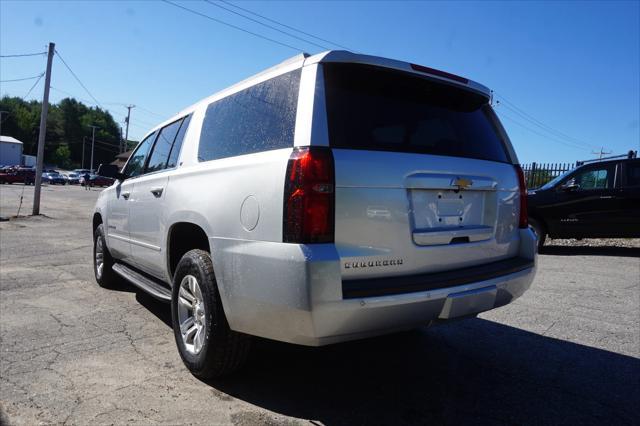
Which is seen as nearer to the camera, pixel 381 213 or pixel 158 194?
pixel 381 213

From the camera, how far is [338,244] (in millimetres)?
2234

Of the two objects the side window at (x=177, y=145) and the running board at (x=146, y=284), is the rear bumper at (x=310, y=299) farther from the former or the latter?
the side window at (x=177, y=145)

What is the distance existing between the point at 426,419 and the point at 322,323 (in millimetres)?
902

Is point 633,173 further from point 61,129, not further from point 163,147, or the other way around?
point 61,129

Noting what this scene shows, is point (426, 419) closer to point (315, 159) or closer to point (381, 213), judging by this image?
point (381, 213)

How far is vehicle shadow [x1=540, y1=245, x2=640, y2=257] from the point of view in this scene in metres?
9.19

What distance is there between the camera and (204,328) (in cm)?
283

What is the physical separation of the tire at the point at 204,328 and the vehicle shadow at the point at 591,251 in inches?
327

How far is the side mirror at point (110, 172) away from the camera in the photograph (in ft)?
16.6

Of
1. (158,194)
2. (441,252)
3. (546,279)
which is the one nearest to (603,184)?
(546,279)

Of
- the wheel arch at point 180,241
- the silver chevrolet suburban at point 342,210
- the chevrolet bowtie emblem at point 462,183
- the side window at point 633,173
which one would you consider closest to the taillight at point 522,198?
the silver chevrolet suburban at point 342,210

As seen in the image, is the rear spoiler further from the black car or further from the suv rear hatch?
the black car

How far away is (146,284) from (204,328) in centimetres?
139

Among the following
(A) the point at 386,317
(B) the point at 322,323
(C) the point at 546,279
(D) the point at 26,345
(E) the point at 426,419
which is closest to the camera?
(B) the point at 322,323
